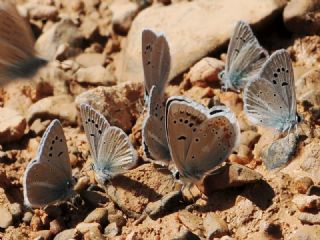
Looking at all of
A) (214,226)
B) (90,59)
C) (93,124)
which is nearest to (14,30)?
(90,59)

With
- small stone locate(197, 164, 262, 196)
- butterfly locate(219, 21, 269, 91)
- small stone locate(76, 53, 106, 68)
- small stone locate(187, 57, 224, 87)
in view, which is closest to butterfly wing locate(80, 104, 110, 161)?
small stone locate(197, 164, 262, 196)

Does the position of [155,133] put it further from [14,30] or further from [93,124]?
[14,30]

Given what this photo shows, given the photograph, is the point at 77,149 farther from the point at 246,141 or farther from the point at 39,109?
the point at 246,141

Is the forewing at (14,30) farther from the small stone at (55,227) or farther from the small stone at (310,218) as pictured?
the small stone at (310,218)

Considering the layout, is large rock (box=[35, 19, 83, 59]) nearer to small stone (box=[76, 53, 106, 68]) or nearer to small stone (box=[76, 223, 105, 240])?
small stone (box=[76, 53, 106, 68])

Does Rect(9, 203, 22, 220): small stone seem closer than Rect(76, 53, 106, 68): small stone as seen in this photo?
Yes

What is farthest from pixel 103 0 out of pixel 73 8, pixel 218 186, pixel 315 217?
pixel 315 217
